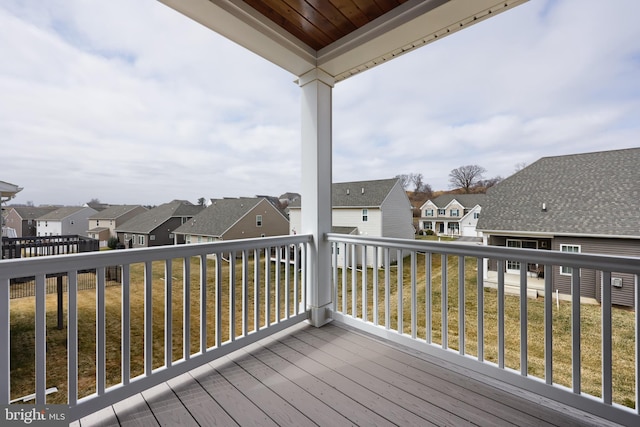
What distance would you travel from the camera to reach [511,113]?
1859 mm

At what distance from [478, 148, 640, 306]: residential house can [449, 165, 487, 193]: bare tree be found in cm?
16

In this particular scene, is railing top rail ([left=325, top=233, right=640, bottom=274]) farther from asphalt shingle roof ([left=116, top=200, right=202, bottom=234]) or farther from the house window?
asphalt shingle roof ([left=116, top=200, right=202, bottom=234])

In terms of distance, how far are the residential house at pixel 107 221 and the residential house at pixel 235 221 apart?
0.32 meters

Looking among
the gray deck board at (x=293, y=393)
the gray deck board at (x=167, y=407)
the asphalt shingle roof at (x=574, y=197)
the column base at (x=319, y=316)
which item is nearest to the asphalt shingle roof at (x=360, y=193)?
the asphalt shingle roof at (x=574, y=197)

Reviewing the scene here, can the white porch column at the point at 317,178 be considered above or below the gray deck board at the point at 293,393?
above

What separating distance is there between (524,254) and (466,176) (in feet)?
2.10

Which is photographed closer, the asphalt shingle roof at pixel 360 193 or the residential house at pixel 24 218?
the residential house at pixel 24 218

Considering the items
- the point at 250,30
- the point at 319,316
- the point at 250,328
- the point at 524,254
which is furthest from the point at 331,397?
the point at 250,30

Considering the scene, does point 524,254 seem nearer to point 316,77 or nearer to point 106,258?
point 316,77

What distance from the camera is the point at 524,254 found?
1.71m

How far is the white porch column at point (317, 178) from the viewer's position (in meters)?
2.74

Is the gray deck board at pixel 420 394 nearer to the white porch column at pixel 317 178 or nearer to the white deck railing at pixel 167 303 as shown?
the white porch column at pixel 317 178

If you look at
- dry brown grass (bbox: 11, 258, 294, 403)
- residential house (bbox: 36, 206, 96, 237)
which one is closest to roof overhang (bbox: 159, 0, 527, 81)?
residential house (bbox: 36, 206, 96, 237)

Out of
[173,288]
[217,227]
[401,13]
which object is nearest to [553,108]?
[401,13]
